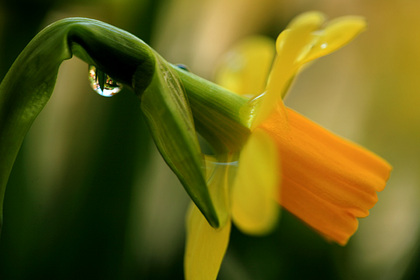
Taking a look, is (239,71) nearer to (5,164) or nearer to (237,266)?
(5,164)

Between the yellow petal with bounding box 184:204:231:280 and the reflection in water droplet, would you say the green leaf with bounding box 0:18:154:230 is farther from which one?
the yellow petal with bounding box 184:204:231:280

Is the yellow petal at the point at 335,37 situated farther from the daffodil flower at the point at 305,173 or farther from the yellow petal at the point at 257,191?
the yellow petal at the point at 257,191

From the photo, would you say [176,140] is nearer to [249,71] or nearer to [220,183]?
[220,183]

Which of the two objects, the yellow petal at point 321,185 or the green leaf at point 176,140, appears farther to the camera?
the yellow petal at point 321,185

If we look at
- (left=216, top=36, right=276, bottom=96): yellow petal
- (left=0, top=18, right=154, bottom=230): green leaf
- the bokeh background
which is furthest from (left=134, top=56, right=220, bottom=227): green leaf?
the bokeh background

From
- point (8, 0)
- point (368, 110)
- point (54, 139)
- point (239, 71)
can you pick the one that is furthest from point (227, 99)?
point (368, 110)

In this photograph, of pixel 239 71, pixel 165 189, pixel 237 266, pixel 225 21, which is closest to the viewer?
pixel 239 71

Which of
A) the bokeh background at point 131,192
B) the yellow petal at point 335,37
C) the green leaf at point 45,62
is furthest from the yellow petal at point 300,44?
the bokeh background at point 131,192
